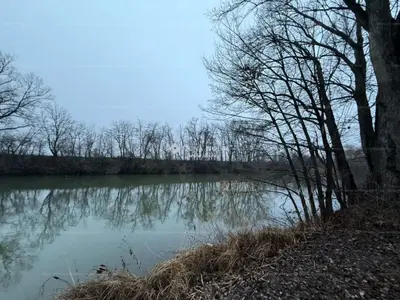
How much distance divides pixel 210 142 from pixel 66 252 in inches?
1575

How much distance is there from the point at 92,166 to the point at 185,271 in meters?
37.6

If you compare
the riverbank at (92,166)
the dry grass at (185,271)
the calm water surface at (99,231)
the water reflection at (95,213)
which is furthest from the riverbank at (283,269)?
the riverbank at (92,166)

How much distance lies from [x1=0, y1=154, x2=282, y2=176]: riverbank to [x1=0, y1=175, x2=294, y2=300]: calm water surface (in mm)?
17403

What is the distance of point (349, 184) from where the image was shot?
734cm

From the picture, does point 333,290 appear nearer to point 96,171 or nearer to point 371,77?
point 371,77

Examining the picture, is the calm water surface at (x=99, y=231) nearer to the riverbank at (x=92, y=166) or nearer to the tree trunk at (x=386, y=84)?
the tree trunk at (x=386, y=84)

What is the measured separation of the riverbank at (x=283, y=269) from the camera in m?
3.28

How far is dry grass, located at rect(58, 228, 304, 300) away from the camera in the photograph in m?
4.18

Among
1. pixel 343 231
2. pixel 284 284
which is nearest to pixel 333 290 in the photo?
pixel 284 284

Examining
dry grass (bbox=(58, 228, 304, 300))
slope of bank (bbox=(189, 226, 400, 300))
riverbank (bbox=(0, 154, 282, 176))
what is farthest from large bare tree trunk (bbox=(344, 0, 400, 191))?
riverbank (bbox=(0, 154, 282, 176))

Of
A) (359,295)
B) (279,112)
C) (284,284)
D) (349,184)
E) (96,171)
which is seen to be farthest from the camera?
(96,171)

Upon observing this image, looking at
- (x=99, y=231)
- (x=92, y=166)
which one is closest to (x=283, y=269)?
(x=99, y=231)

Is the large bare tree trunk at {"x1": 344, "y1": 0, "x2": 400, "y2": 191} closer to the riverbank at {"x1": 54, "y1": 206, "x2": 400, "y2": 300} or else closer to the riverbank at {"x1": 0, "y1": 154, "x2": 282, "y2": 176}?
the riverbank at {"x1": 54, "y1": 206, "x2": 400, "y2": 300}

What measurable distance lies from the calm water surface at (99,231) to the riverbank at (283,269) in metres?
1.41
